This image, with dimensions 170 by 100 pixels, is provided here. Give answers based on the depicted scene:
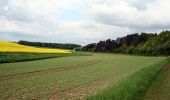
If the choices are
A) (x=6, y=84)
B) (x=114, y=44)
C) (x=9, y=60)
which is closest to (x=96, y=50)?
(x=114, y=44)

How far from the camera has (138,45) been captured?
122m

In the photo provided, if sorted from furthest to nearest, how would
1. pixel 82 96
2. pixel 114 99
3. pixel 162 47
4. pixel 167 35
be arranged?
pixel 167 35 → pixel 162 47 → pixel 82 96 → pixel 114 99

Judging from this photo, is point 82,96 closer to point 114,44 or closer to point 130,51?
point 130,51

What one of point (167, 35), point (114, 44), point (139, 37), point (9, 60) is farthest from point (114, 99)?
point (139, 37)

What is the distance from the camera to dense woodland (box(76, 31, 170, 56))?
88044mm

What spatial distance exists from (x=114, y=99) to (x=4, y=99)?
4348mm

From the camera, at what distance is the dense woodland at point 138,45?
3466 inches

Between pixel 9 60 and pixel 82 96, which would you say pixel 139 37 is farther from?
pixel 82 96

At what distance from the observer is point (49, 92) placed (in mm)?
11383

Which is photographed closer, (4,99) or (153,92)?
(4,99)

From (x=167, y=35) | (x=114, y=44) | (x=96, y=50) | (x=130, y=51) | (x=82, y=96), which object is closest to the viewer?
(x=82, y=96)

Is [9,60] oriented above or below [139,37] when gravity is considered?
below

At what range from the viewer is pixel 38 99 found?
9.75 meters

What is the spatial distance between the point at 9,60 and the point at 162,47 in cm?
6816
